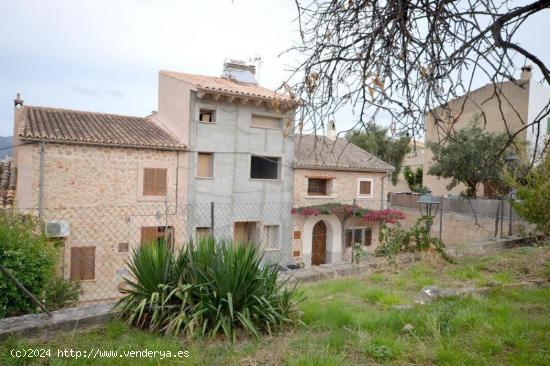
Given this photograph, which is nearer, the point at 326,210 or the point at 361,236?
the point at 326,210

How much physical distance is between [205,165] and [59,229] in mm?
6225

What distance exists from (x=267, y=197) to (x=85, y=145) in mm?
7984

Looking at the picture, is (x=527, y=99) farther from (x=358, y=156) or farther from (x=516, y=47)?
(x=516, y=47)

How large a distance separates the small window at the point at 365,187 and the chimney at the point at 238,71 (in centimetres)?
768

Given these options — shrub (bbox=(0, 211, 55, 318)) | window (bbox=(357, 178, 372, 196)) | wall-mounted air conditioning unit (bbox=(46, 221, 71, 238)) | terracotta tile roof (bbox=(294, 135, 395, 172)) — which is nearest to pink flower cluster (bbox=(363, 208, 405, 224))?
window (bbox=(357, 178, 372, 196))

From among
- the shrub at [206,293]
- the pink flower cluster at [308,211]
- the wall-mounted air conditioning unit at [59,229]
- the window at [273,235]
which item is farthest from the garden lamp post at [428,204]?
the wall-mounted air conditioning unit at [59,229]

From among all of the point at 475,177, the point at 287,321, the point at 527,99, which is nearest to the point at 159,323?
the point at 287,321

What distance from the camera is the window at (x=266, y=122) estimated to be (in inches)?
717

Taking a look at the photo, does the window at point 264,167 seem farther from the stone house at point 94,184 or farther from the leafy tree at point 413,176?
the leafy tree at point 413,176

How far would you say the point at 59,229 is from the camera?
12.8 m

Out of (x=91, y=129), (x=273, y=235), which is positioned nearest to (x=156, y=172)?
(x=91, y=129)

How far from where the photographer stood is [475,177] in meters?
21.7

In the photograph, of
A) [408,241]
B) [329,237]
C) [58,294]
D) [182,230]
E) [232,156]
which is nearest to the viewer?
[58,294]

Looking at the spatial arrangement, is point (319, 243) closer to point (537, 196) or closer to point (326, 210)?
point (326, 210)
